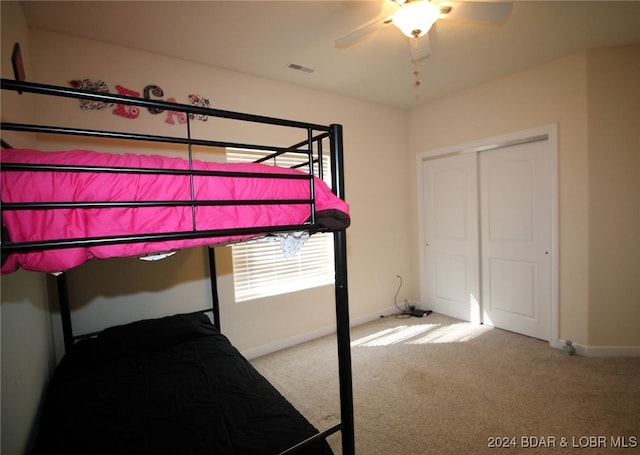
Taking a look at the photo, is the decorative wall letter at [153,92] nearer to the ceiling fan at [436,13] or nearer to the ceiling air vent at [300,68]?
the ceiling air vent at [300,68]

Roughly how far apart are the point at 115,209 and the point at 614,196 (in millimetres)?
3425

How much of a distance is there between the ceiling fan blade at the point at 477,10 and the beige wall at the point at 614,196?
5.19 ft

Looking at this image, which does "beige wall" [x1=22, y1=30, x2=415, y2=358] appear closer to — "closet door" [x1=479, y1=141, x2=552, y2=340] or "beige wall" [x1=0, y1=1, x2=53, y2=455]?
"beige wall" [x1=0, y1=1, x2=53, y2=455]

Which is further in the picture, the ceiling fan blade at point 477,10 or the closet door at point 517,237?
the closet door at point 517,237

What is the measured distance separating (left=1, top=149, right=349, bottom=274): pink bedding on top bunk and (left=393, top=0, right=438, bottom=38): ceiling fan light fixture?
120cm

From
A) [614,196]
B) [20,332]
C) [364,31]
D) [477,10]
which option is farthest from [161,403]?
[614,196]

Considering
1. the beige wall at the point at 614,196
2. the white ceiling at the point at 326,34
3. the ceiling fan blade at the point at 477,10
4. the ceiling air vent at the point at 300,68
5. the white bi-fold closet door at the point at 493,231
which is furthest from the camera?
the white bi-fold closet door at the point at 493,231

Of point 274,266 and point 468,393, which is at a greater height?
point 274,266

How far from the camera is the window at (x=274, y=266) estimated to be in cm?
278

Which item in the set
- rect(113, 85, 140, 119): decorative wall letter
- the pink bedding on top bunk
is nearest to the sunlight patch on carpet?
the pink bedding on top bunk

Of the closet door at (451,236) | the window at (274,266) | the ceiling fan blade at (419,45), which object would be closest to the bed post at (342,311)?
the ceiling fan blade at (419,45)

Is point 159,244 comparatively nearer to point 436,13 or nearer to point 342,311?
point 342,311

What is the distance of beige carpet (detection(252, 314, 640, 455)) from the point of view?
172 centimetres

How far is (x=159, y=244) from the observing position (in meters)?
0.90
